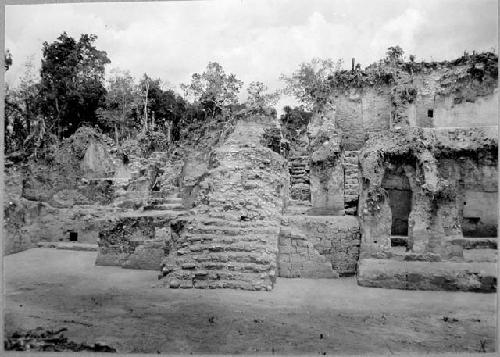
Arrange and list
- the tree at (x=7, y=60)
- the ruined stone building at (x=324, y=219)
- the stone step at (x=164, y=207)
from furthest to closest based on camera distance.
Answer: the stone step at (x=164, y=207), the ruined stone building at (x=324, y=219), the tree at (x=7, y=60)

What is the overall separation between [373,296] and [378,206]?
2186 mm

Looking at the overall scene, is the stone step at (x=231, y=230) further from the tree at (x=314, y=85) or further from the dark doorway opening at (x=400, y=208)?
the tree at (x=314, y=85)

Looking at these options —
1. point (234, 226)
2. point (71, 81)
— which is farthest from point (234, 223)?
point (71, 81)

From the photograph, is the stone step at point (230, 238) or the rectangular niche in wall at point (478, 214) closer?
the stone step at point (230, 238)

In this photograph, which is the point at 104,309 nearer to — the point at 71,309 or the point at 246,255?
the point at 71,309

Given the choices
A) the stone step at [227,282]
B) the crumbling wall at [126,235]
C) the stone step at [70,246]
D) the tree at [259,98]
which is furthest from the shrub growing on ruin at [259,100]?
the stone step at [70,246]

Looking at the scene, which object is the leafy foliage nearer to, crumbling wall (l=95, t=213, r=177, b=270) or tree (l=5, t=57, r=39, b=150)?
tree (l=5, t=57, r=39, b=150)

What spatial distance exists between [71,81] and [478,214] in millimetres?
13291

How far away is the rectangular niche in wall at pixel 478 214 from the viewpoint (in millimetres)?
9570

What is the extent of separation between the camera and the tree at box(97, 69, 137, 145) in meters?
15.2

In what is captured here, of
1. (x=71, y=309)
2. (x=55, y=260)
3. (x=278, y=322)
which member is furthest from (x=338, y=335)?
(x=55, y=260)

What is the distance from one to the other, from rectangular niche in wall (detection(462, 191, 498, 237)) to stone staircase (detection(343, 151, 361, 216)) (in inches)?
104

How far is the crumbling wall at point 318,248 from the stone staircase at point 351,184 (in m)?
1.32

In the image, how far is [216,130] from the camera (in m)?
18.3
